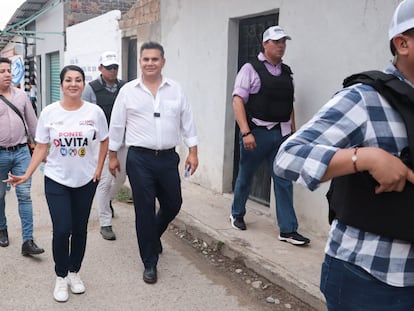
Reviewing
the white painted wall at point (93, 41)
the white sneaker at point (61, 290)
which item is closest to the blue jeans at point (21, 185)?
the white sneaker at point (61, 290)

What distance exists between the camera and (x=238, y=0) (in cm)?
567

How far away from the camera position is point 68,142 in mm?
3453

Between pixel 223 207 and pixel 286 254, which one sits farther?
pixel 223 207

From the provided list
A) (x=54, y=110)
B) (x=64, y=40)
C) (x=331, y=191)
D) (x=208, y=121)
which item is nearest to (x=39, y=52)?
(x=64, y=40)

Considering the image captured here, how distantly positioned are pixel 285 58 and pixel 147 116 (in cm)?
192

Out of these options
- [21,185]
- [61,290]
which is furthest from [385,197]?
[21,185]

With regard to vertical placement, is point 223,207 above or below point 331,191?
below

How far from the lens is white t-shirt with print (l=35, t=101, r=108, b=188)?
3.44m

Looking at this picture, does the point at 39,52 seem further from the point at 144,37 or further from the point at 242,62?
the point at 242,62

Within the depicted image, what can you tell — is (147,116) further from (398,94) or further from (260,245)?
(398,94)

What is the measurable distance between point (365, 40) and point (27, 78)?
51.2 feet

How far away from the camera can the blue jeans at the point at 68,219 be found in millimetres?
3406

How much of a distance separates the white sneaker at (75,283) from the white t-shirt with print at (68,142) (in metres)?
0.79

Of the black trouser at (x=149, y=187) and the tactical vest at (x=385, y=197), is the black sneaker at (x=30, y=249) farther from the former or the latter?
the tactical vest at (x=385, y=197)
